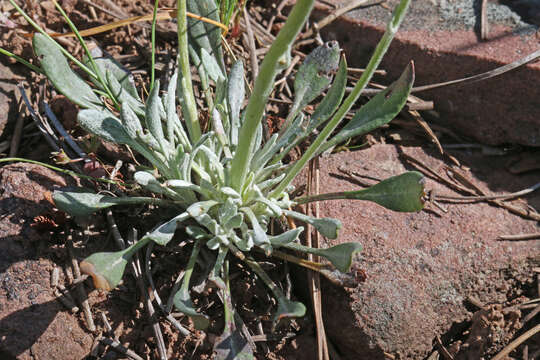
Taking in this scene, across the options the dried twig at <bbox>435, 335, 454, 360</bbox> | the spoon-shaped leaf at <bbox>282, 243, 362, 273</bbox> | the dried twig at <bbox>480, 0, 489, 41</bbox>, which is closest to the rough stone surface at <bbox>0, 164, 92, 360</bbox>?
the spoon-shaped leaf at <bbox>282, 243, 362, 273</bbox>

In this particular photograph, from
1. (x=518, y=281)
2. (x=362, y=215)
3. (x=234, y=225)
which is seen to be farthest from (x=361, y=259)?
(x=518, y=281)

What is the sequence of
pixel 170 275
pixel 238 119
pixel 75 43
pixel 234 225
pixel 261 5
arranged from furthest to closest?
pixel 261 5, pixel 75 43, pixel 238 119, pixel 170 275, pixel 234 225

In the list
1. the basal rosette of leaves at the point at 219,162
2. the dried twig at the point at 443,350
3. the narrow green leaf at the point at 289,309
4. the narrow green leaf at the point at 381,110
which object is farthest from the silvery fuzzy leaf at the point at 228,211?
the dried twig at the point at 443,350

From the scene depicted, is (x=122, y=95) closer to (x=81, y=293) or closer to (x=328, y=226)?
(x=81, y=293)

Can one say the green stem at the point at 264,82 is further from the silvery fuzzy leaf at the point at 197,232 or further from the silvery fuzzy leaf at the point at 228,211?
the silvery fuzzy leaf at the point at 197,232

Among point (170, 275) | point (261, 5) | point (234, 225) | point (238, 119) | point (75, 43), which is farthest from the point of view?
point (261, 5)

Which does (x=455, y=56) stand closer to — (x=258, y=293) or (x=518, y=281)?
(x=518, y=281)

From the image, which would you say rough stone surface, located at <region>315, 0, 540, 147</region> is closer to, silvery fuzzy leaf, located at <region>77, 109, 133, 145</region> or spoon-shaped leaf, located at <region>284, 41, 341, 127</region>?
spoon-shaped leaf, located at <region>284, 41, 341, 127</region>
